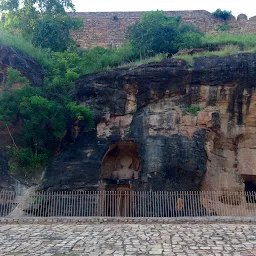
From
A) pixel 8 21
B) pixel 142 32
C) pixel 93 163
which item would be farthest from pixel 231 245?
pixel 8 21

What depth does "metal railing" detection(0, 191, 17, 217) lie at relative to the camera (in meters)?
15.3

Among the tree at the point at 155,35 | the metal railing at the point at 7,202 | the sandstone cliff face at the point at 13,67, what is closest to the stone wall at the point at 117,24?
the tree at the point at 155,35

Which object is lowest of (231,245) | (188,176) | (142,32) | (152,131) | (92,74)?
(231,245)

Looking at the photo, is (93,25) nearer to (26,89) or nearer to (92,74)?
(92,74)

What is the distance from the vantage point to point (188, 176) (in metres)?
16.4

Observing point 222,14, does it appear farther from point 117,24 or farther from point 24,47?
point 24,47

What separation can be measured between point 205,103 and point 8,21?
51.6 feet

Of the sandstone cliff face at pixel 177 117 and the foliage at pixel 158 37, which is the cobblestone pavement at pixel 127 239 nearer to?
the sandstone cliff face at pixel 177 117

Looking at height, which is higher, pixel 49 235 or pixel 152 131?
pixel 152 131

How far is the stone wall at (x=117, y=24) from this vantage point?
30.2 m

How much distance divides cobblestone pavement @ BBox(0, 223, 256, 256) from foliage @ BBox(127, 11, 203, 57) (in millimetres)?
13125

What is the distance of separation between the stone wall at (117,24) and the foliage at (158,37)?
6.26 meters

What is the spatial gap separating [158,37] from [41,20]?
7.82 metres

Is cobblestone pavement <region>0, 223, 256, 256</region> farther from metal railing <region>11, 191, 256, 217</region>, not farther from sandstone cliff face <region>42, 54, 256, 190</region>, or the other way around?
sandstone cliff face <region>42, 54, 256, 190</region>
